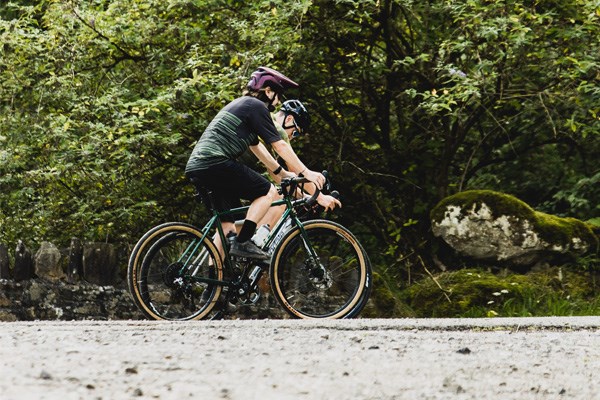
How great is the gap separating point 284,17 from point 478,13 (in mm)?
1899

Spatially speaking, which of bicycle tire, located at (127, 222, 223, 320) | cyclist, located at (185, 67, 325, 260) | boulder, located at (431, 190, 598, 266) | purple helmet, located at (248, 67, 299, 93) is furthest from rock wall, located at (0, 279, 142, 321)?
boulder, located at (431, 190, 598, 266)

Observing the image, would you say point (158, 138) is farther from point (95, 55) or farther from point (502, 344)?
point (502, 344)

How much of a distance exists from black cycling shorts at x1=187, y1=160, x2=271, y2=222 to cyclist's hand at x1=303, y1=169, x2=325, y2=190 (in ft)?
1.01

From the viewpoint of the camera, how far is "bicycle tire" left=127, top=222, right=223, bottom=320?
707 centimetres

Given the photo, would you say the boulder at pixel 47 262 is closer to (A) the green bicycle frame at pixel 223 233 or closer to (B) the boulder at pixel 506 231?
(A) the green bicycle frame at pixel 223 233

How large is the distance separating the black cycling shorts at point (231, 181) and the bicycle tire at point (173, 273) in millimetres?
365

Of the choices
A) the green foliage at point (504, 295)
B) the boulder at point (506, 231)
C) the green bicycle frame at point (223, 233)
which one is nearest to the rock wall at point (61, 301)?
the green bicycle frame at point (223, 233)

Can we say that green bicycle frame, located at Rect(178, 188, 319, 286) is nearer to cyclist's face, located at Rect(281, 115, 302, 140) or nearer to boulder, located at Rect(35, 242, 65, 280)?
cyclist's face, located at Rect(281, 115, 302, 140)

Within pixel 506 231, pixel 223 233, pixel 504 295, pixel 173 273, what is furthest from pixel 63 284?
pixel 506 231

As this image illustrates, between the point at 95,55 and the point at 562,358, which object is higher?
the point at 95,55

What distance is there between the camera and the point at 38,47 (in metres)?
10.0

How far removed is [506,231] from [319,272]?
3.24 m

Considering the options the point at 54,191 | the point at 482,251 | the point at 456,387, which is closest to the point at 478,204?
the point at 482,251

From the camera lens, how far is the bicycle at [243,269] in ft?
23.3
